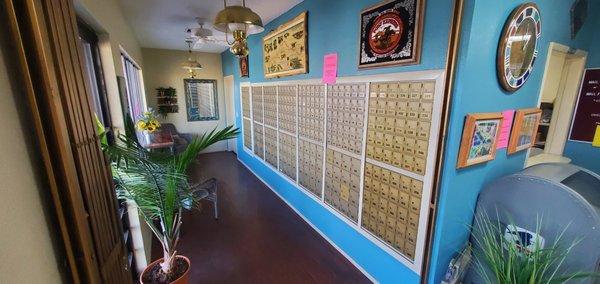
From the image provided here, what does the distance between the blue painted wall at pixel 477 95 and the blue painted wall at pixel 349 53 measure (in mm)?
127

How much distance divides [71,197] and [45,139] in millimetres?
189

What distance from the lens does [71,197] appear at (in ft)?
2.43

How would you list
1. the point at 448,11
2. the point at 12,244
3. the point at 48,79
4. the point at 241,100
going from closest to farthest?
the point at 12,244
the point at 48,79
the point at 448,11
the point at 241,100

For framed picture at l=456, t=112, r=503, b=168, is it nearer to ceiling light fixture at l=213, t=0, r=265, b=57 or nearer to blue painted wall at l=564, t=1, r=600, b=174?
blue painted wall at l=564, t=1, r=600, b=174

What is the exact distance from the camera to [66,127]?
76 centimetres

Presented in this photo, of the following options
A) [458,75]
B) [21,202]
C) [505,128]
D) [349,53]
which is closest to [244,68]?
[349,53]

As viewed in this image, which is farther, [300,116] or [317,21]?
[300,116]

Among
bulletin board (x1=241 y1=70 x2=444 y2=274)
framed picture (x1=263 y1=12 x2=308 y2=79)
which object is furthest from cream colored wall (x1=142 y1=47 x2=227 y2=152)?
bulletin board (x1=241 y1=70 x2=444 y2=274)

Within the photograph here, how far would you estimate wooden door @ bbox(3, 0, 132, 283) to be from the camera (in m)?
0.64

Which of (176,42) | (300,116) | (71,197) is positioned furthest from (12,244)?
(176,42)

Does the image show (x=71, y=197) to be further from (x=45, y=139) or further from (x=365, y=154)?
(x=365, y=154)

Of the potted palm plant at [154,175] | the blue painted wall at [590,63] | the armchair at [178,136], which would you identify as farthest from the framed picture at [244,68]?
the blue painted wall at [590,63]

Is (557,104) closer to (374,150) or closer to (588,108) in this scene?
(588,108)

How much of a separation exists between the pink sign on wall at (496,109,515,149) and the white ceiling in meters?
1.98
